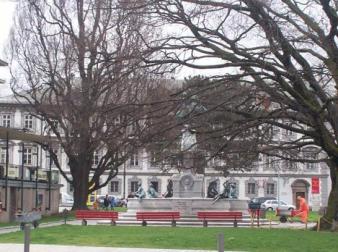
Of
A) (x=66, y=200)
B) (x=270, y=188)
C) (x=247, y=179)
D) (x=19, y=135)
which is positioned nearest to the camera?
(x=19, y=135)

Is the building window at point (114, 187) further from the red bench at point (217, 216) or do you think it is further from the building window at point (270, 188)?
the red bench at point (217, 216)

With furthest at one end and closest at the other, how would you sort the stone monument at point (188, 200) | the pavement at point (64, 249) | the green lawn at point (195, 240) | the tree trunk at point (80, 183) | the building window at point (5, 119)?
1. the building window at point (5, 119)
2. the tree trunk at point (80, 183)
3. the stone monument at point (188, 200)
4. the green lawn at point (195, 240)
5. the pavement at point (64, 249)

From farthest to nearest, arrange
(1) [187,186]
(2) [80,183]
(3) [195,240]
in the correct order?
(2) [80,183] → (1) [187,186] → (3) [195,240]

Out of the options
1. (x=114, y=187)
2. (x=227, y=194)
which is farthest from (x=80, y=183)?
(x=114, y=187)

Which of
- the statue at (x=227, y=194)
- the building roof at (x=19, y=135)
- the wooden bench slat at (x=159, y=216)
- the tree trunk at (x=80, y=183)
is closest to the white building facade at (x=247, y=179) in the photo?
the tree trunk at (x=80, y=183)

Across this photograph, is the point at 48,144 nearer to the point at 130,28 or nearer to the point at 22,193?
the point at 22,193

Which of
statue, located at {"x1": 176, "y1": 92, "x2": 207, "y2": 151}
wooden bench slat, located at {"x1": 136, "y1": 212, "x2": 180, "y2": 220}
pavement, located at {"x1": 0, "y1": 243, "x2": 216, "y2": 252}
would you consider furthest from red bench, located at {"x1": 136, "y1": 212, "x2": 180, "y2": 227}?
pavement, located at {"x1": 0, "y1": 243, "x2": 216, "y2": 252}

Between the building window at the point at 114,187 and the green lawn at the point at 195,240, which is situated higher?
the building window at the point at 114,187

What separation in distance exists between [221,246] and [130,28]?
1295cm

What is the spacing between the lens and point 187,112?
25500 millimetres

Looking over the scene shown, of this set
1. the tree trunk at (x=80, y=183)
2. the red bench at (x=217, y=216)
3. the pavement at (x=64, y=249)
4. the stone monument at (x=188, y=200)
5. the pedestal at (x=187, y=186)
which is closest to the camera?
A: the pavement at (x=64, y=249)

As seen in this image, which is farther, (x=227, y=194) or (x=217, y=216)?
(x=227, y=194)

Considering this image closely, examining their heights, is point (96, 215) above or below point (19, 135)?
below

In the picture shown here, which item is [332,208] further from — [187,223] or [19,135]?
[19,135]
